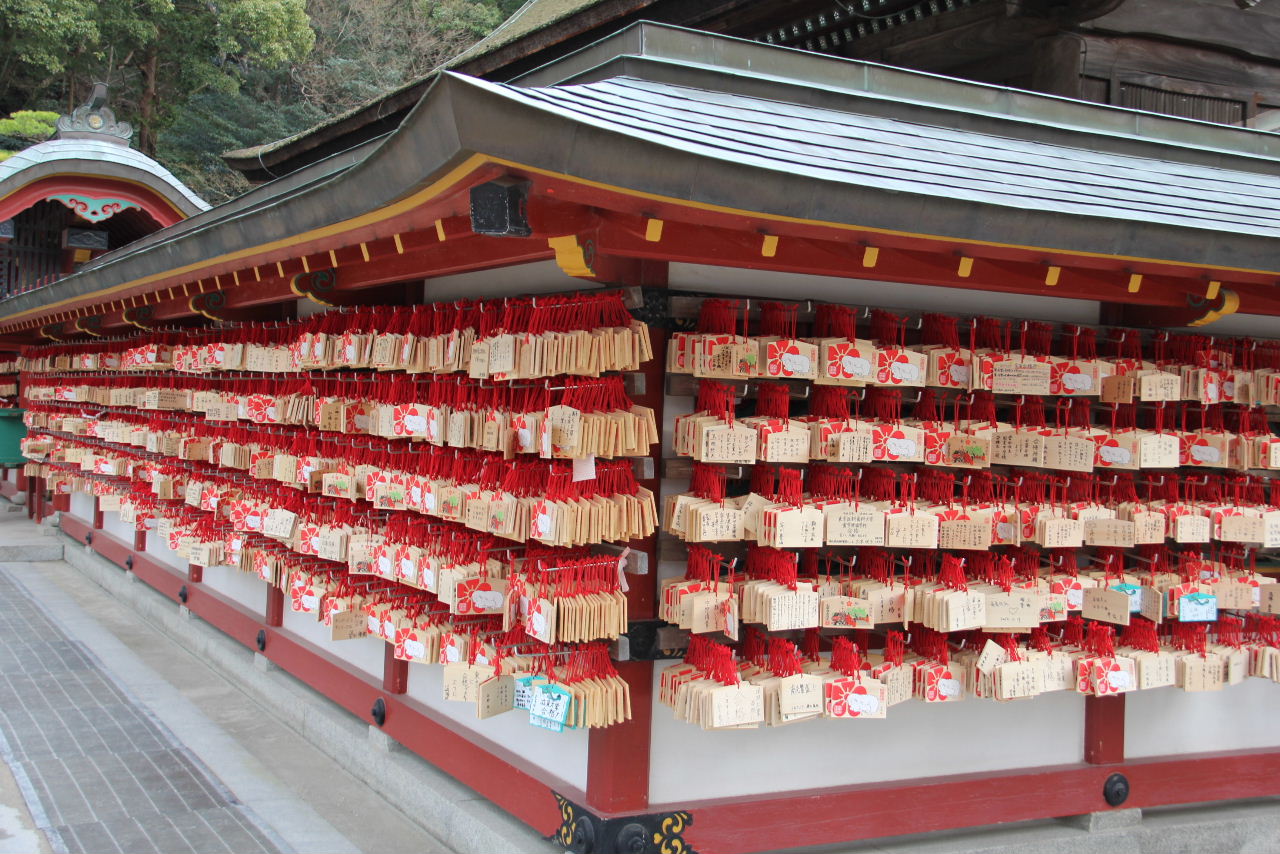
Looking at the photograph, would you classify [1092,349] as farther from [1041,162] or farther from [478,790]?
[478,790]

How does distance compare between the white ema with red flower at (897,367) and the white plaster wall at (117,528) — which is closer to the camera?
the white ema with red flower at (897,367)

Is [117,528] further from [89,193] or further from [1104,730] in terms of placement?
[1104,730]

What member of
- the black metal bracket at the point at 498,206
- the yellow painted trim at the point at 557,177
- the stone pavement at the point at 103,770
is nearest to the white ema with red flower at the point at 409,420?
the yellow painted trim at the point at 557,177

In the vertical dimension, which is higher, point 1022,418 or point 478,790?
point 1022,418

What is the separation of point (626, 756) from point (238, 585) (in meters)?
5.40

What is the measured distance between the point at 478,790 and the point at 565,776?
0.71m

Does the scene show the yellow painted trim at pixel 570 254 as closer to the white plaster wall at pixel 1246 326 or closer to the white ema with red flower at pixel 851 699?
the white ema with red flower at pixel 851 699

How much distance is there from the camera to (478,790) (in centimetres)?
508

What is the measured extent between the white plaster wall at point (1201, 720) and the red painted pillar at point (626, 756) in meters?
2.71

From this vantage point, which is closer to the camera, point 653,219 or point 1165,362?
point 653,219

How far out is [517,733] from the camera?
4969mm

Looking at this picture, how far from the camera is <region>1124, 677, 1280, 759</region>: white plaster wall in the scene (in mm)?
5312

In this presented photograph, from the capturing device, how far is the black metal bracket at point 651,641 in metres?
4.32

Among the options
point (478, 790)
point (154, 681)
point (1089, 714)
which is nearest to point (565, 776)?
point (478, 790)
